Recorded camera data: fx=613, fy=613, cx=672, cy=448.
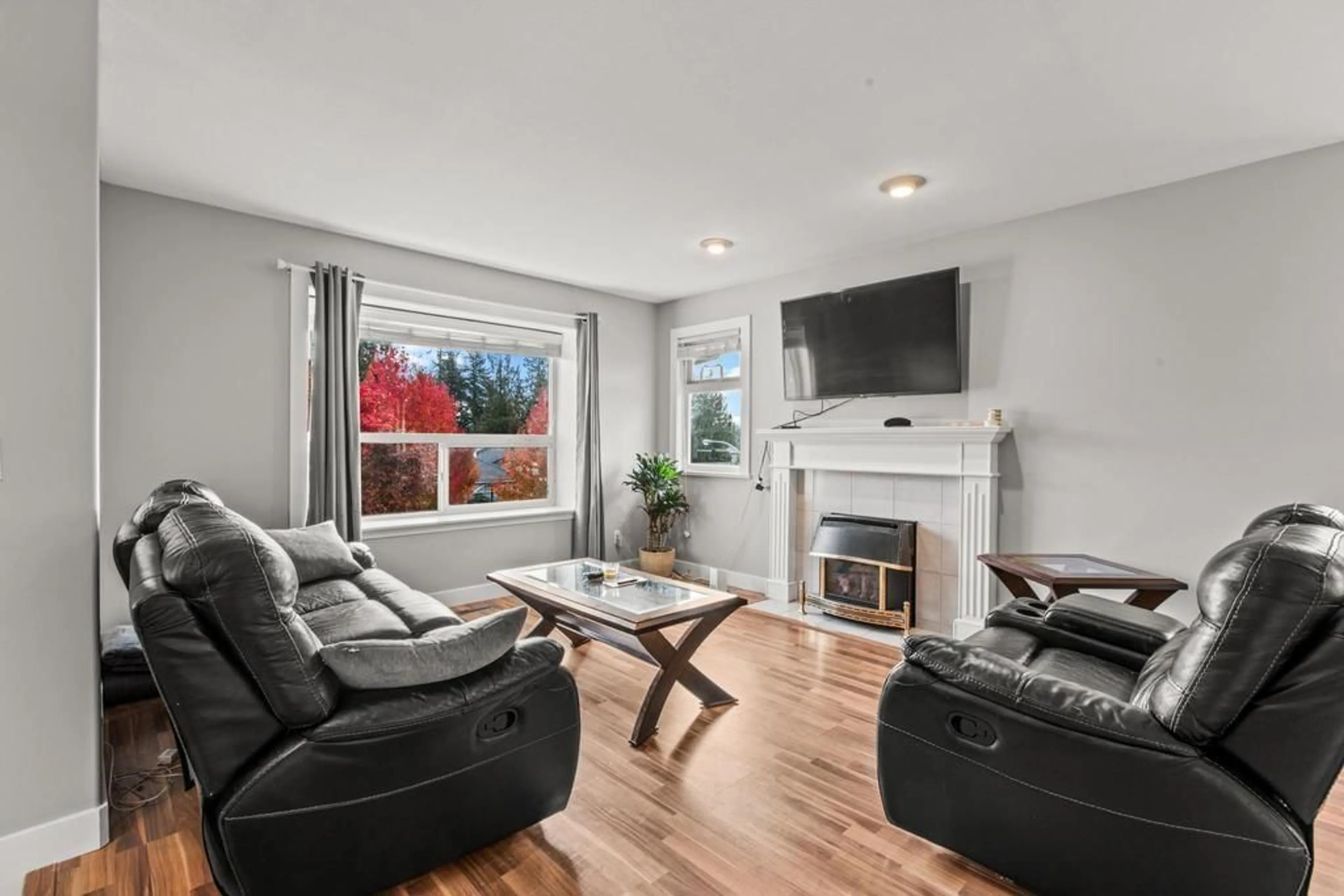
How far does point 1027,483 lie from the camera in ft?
11.5

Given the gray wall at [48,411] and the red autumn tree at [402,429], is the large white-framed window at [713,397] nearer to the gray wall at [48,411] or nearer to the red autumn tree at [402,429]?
the red autumn tree at [402,429]

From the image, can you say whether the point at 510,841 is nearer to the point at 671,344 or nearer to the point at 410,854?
the point at 410,854

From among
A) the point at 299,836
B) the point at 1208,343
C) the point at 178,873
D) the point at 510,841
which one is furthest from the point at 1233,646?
the point at 178,873

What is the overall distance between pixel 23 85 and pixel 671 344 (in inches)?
170

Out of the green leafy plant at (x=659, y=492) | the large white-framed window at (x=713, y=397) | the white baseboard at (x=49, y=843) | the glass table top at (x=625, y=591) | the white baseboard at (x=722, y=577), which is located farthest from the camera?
the green leafy plant at (x=659, y=492)

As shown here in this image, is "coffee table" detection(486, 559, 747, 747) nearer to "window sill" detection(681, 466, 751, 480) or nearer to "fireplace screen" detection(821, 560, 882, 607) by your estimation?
"fireplace screen" detection(821, 560, 882, 607)

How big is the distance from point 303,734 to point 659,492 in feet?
12.8

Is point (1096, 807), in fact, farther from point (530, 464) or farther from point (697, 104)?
point (530, 464)

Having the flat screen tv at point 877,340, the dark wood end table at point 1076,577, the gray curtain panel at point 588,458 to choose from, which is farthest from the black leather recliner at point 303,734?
the gray curtain panel at point 588,458

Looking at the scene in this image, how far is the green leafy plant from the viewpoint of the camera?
205 inches

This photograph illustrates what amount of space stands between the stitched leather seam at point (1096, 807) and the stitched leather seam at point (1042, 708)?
0.16m

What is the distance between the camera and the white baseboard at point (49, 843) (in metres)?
1.65

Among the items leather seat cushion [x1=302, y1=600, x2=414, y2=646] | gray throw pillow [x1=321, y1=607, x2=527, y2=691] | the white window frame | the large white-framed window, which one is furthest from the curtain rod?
gray throw pillow [x1=321, y1=607, x2=527, y2=691]

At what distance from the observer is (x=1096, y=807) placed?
57.0 inches
